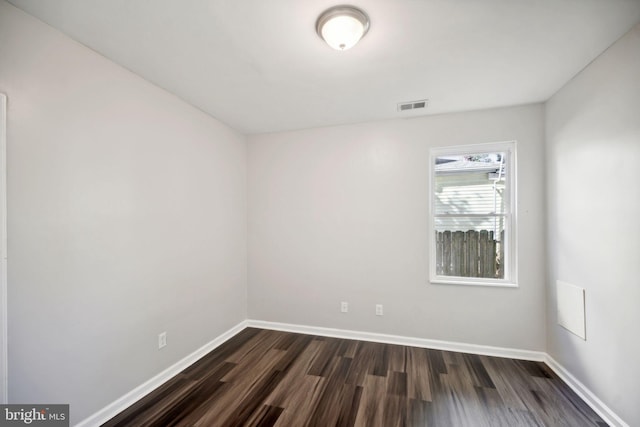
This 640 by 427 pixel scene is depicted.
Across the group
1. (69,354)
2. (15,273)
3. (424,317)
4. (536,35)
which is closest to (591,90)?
(536,35)

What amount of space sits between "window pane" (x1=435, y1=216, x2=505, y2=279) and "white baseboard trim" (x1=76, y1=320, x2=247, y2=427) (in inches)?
109

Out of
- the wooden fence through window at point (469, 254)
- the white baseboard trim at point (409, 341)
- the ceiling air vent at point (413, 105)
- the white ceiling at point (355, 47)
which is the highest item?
the white ceiling at point (355, 47)

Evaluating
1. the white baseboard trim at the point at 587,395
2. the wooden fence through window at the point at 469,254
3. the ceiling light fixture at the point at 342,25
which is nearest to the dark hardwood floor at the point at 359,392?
the white baseboard trim at the point at 587,395

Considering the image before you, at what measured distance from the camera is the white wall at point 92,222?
147 cm

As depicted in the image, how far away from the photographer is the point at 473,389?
7.27ft

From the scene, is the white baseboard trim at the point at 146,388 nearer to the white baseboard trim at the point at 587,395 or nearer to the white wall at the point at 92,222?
the white wall at the point at 92,222

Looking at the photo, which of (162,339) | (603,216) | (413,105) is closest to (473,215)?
(603,216)

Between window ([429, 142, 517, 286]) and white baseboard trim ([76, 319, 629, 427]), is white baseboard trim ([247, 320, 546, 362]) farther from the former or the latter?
window ([429, 142, 517, 286])

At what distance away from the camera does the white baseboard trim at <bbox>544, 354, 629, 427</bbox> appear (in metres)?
1.80

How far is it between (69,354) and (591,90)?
165 inches

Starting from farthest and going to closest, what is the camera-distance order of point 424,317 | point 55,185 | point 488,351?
point 424,317, point 488,351, point 55,185

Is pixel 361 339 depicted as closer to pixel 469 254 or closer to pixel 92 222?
pixel 469 254

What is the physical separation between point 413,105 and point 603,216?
5.88 feet

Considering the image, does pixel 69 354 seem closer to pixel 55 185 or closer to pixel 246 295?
pixel 55 185
